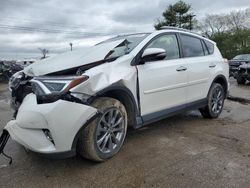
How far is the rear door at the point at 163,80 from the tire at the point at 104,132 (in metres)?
0.44

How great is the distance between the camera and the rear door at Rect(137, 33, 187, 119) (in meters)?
4.01

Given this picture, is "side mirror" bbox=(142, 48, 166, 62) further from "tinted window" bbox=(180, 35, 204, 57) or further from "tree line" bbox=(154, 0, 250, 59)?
"tree line" bbox=(154, 0, 250, 59)

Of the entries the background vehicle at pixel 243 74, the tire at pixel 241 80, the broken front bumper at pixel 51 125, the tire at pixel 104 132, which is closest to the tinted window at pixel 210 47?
the tire at pixel 104 132

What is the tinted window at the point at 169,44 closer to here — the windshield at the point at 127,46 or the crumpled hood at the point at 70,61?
the windshield at the point at 127,46

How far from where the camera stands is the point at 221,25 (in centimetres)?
4538

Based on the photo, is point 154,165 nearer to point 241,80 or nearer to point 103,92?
point 103,92

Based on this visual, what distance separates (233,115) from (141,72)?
3184mm

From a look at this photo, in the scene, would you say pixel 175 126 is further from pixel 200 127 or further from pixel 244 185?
pixel 244 185

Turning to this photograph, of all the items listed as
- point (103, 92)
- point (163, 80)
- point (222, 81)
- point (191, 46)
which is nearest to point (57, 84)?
point (103, 92)

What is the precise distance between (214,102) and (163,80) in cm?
199

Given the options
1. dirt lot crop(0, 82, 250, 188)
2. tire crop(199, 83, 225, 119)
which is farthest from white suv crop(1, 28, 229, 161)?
tire crop(199, 83, 225, 119)

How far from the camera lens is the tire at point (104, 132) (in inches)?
131

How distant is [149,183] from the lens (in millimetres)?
3109

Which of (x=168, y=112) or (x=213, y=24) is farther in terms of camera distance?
(x=213, y=24)
